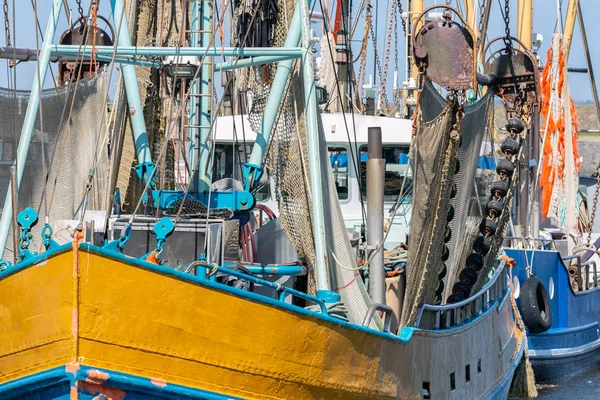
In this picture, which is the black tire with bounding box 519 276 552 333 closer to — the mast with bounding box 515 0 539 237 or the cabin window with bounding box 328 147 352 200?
the mast with bounding box 515 0 539 237

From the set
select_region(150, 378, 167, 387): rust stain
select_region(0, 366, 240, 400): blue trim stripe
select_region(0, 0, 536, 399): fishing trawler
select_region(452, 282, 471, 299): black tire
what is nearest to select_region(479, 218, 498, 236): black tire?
select_region(0, 0, 536, 399): fishing trawler

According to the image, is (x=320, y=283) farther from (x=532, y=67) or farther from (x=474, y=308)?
(x=532, y=67)

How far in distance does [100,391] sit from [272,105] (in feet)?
11.3

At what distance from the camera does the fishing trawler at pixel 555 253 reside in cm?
1532

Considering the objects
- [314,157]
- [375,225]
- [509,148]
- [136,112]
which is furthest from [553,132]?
[314,157]

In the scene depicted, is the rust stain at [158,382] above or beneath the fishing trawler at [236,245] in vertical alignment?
beneath

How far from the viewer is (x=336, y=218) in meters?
8.55

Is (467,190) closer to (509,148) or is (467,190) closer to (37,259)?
(509,148)

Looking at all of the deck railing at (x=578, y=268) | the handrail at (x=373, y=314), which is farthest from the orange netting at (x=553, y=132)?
the handrail at (x=373, y=314)

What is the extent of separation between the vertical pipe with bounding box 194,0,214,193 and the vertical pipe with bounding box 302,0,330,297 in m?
0.97

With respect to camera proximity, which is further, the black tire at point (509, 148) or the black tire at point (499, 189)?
the black tire at point (509, 148)

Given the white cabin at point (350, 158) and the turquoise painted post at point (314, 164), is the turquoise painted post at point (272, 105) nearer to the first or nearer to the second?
the turquoise painted post at point (314, 164)

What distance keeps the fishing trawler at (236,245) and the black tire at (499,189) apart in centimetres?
5

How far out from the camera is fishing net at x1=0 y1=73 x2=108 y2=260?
8.51 m
